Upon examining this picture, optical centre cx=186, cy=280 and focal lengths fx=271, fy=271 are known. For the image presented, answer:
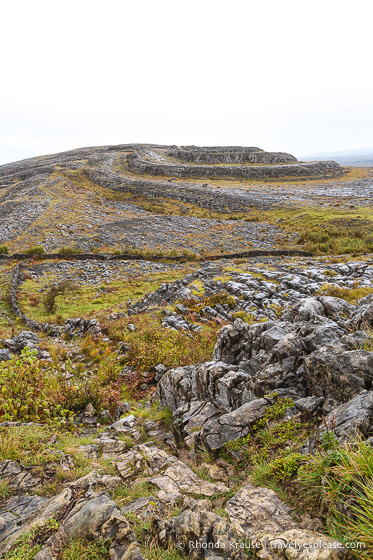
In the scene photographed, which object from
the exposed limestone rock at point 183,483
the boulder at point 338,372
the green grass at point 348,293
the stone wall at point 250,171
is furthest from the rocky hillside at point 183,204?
the exposed limestone rock at point 183,483

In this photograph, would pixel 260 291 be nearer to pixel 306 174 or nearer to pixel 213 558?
pixel 213 558

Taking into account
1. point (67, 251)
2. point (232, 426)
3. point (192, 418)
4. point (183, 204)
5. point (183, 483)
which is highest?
→ point (183, 204)

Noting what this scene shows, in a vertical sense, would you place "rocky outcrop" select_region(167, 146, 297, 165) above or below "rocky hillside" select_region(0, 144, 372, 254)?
above

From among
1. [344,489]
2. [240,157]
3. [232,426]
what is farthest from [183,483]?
[240,157]

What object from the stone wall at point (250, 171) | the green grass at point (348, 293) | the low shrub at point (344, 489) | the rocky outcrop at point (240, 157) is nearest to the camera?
the low shrub at point (344, 489)

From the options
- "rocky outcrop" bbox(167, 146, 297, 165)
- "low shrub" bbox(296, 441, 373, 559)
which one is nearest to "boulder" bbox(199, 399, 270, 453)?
"low shrub" bbox(296, 441, 373, 559)

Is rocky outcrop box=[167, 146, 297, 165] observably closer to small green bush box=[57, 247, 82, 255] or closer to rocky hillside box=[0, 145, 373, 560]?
small green bush box=[57, 247, 82, 255]

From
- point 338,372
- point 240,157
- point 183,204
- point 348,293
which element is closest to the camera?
point 338,372

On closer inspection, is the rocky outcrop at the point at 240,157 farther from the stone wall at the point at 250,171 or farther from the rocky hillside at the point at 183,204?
the stone wall at the point at 250,171

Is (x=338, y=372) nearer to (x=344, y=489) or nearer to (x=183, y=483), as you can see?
(x=344, y=489)

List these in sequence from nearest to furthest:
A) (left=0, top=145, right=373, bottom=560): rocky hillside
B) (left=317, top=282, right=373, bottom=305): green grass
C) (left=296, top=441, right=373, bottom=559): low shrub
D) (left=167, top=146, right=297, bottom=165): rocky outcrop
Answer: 1. (left=296, top=441, right=373, bottom=559): low shrub
2. (left=0, top=145, right=373, bottom=560): rocky hillside
3. (left=317, top=282, right=373, bottom=305): green grass
4. (left=167, top=146, right=297, bottom=165): rocky outcrop

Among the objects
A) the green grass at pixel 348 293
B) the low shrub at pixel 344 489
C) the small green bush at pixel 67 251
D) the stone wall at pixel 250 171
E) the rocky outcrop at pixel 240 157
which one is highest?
the rocky outcrop at pixel 240 157

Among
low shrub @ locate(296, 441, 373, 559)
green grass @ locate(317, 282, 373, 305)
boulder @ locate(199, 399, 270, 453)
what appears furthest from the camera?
green grass @ locate(317, 282, 373, 305)

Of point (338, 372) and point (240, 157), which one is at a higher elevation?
point (240, 157)
